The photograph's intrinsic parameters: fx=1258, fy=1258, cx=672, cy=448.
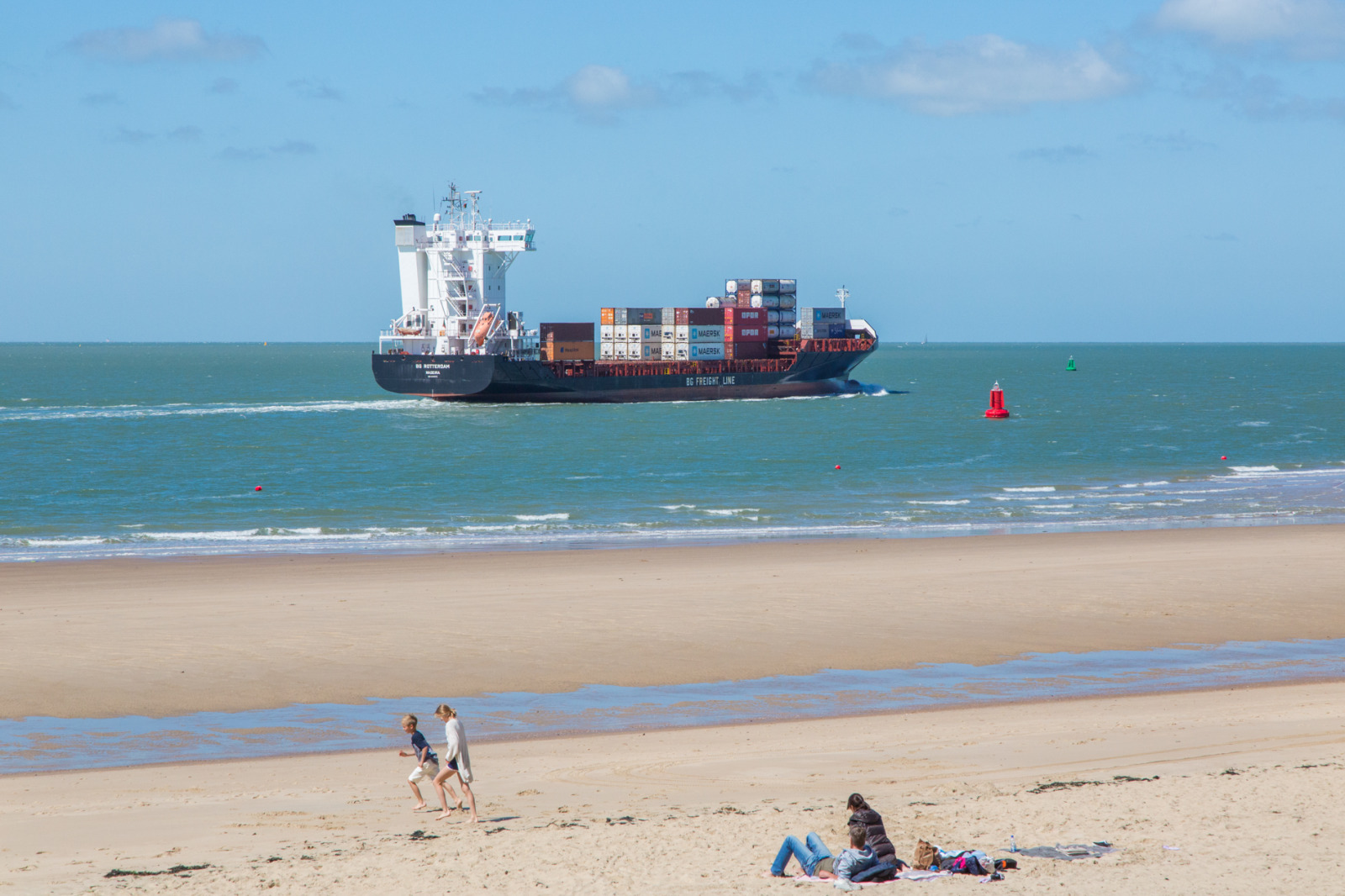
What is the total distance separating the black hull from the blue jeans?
212ft

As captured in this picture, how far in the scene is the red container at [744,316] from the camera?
3371 inches

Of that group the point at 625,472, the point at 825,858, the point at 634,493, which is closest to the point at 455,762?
the point at 825,858

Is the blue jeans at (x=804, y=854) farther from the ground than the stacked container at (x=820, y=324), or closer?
closer

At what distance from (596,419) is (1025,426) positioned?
22210 mm

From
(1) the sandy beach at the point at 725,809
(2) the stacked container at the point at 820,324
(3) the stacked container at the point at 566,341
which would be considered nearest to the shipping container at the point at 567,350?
(3) the stacked container at the point at 566,341

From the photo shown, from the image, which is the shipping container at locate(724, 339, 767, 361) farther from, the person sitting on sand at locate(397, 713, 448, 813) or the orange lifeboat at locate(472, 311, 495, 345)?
the person sitting on sand at locate(397, 713, 448, 813)

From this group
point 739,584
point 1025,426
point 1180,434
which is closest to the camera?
point 739,584

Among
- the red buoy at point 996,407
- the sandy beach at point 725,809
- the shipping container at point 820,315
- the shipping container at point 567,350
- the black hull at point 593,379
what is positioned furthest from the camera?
the shipping container at point 820,315

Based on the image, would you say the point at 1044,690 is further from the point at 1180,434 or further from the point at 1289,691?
the point at 1180,434

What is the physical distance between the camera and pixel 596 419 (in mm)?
66875

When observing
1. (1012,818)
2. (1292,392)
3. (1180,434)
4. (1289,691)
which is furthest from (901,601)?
(1292,392)

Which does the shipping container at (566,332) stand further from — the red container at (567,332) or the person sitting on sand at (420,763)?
the person sitting on sand at (420,763)

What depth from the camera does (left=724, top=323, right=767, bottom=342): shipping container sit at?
8600cm

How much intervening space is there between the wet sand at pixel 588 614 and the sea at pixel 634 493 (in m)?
0.85
